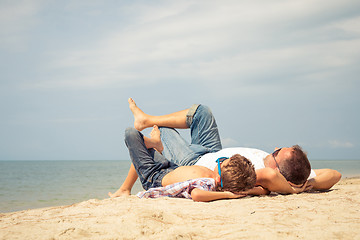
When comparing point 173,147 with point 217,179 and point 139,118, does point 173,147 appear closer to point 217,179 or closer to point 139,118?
point 139,118

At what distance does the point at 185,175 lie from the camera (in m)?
3.83

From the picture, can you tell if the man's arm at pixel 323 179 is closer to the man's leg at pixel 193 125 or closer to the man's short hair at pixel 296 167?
the man's short hair at pixel 296 167

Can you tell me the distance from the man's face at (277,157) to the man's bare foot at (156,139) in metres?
1.50

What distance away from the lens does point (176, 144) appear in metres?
4.86

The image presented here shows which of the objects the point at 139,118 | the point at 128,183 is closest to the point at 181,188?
the point at 128,183

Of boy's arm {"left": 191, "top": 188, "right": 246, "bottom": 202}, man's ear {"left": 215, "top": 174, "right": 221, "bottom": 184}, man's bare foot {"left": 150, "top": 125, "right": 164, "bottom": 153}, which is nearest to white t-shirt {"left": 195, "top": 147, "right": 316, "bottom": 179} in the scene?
man's ear {"left": 215, "top": 174, "right": 221, "bottom": 184}

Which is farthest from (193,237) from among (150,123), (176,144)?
(150,123)

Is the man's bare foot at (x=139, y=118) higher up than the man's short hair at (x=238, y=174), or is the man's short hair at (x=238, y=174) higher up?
the man's bare foot at (x=139, y=118)

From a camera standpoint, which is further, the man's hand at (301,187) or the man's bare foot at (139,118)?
the man's bare foot at (139,118)

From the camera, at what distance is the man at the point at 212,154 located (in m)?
3.88

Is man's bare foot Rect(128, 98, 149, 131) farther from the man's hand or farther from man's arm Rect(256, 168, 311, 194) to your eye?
the man's hand

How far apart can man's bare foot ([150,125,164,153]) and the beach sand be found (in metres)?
1.37

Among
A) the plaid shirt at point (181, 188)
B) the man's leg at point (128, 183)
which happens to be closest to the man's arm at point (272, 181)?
the plaid shirt at point (181, 188)

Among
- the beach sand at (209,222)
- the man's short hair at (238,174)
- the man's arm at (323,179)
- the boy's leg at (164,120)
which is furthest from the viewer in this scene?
the boy's leg at (164,120)
